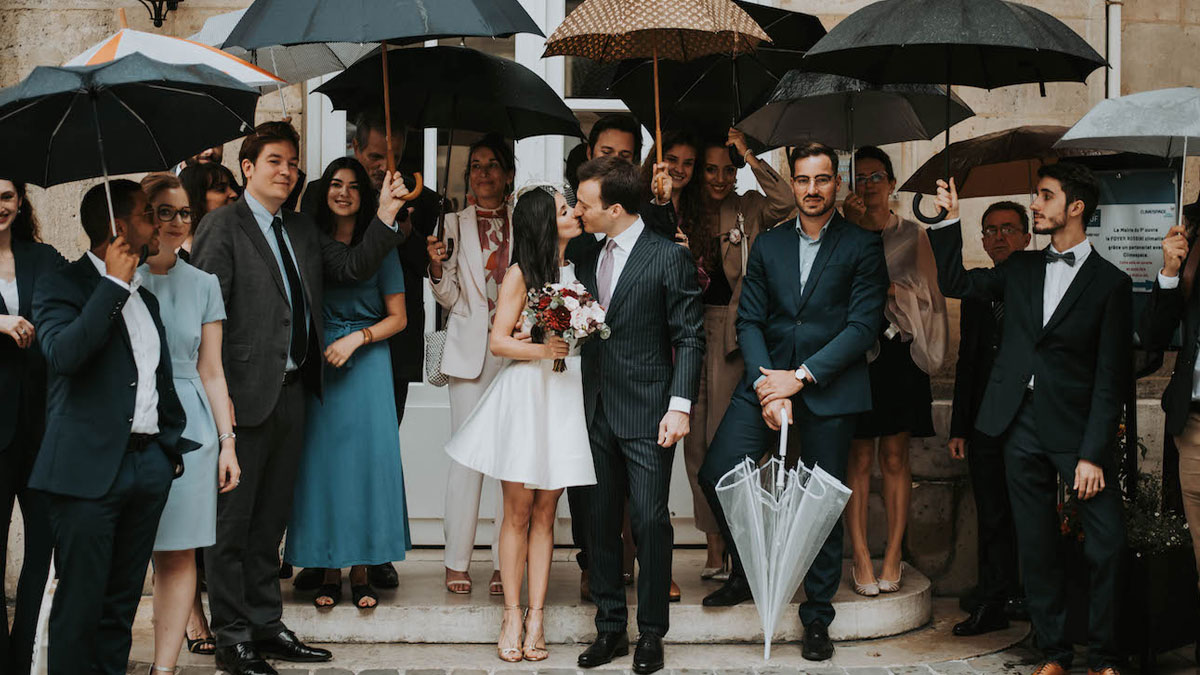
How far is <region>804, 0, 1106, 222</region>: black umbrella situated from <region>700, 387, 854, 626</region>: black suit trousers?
4.87ft

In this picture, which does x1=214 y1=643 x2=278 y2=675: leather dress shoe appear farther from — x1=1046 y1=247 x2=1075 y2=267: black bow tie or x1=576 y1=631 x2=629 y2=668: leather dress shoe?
x1=1046 y1=247 x2=1075 y2=267: black bow tie

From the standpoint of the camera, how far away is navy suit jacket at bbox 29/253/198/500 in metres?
4.13

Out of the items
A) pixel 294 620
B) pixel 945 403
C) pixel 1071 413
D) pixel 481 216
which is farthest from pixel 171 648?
pixel 945 403

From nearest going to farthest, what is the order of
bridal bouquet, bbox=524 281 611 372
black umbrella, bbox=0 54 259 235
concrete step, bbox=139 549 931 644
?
black umbrella, bbox=0 54 259 235 < bridal bouquet, bbox=524 281 611 372 < concrete step, bbox=139 549 931 644

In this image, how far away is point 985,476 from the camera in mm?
6113

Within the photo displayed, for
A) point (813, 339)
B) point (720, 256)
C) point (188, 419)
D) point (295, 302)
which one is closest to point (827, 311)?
point (813, 339)

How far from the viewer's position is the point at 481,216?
6027 millimetres

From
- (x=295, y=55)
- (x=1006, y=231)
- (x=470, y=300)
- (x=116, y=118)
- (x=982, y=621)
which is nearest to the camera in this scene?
(x=116, y=118)

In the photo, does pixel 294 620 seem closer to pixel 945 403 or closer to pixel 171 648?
pixel 171 648

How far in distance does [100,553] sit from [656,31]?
3151 millimetres

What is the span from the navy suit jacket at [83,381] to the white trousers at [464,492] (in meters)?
1.84

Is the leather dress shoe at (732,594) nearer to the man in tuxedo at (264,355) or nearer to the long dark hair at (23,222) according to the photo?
the man in tuxedo at (264,355)

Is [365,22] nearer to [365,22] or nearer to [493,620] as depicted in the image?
[365,22]

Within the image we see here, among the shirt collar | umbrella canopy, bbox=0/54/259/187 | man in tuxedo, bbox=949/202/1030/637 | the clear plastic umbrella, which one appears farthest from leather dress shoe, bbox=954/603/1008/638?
umbrella canopy, bbox=0/54/259/187
